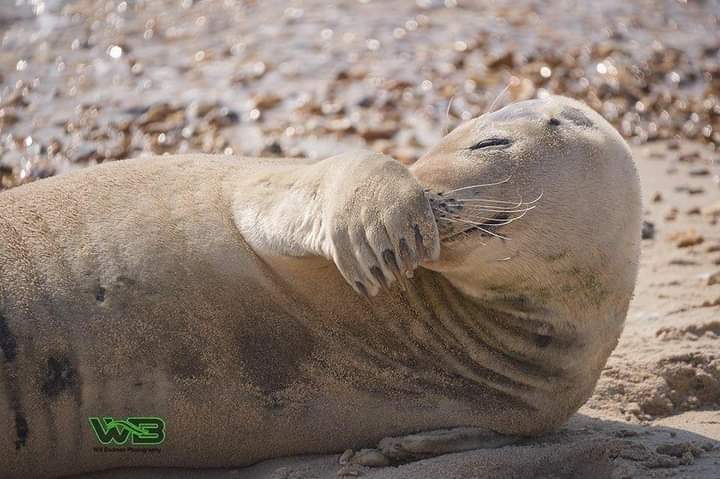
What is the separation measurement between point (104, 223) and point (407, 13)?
22.7 ft

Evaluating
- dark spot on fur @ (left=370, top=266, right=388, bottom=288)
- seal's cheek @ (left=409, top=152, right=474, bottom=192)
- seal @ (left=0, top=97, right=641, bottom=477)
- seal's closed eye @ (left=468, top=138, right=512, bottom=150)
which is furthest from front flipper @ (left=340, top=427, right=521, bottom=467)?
seal's closed eye @ (left=468, top=138, right=512, bottom=150)

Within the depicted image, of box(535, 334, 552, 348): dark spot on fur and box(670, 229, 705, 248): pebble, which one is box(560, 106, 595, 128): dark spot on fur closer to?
box(535, 334, 552, 348): dark spot on fur

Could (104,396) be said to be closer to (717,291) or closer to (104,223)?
(104,223)

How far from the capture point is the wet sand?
13.6 ft

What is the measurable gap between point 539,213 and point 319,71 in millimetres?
5284

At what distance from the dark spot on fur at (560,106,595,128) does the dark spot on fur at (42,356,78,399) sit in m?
1.84

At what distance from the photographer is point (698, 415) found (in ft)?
14.0

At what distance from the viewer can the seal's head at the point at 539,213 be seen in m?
3.59

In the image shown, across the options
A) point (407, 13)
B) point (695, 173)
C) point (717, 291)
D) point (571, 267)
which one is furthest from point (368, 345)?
point (407, 13)

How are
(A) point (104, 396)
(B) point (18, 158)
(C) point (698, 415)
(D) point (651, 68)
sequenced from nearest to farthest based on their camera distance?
(A) point (104, 396)
(C) point (698, 415)
(B) point (18, 158)
(D) point (651, 68)

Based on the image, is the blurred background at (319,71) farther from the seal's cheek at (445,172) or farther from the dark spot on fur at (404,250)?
the dark spot on fur at (404,250)

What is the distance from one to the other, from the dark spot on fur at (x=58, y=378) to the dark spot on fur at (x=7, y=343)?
0.37 ft

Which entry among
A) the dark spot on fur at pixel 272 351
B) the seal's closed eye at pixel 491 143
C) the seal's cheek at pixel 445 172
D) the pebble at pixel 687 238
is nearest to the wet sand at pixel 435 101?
the pebble at pixel 687 238

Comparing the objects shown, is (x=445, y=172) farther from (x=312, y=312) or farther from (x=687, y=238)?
(x=687, y=238)
